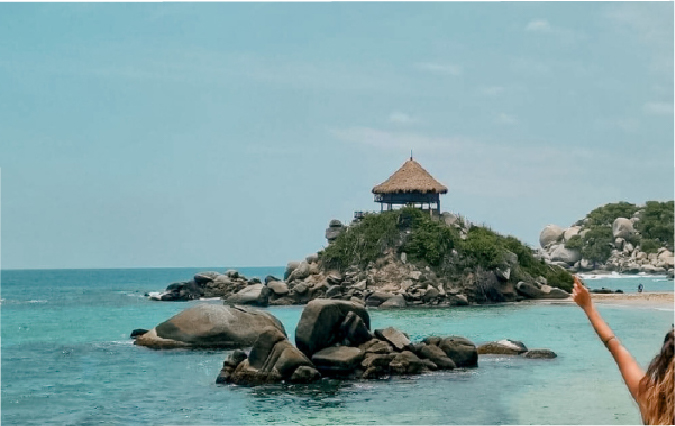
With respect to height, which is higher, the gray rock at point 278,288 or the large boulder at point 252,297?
the gray rock at point 278,288

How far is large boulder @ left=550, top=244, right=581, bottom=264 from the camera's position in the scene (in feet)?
323

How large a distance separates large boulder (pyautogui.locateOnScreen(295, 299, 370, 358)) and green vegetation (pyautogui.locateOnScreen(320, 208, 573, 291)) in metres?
29.8

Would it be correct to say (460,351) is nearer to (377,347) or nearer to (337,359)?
(377,347)

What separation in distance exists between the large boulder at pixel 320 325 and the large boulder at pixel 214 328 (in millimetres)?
5506

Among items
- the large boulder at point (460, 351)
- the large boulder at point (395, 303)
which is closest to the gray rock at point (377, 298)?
the large boulder at point (395, 303)

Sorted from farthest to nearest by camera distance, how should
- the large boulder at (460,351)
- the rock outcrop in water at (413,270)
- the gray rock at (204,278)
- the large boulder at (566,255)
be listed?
the large boulder at (566,255) → the gray rock at (204,278) → the rock outcrop in water at (413,270) → the large boulder at (460,351)

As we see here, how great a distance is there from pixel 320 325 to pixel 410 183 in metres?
36.5

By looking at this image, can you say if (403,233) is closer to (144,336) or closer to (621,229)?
(144,336)

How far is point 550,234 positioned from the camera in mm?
112625

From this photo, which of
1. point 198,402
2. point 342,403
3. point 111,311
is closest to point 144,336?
point 198,402

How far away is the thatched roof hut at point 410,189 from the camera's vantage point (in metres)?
57.4

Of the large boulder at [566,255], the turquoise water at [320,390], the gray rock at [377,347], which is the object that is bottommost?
the turquoise water at [320,390]

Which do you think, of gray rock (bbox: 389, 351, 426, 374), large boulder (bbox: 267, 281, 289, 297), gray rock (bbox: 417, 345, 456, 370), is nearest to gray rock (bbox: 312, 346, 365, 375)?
gray rock (bbox: 389, 351, 426, 374)

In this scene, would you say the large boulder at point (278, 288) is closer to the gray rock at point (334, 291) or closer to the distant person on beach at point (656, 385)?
the gray rock at point (334, 291)
